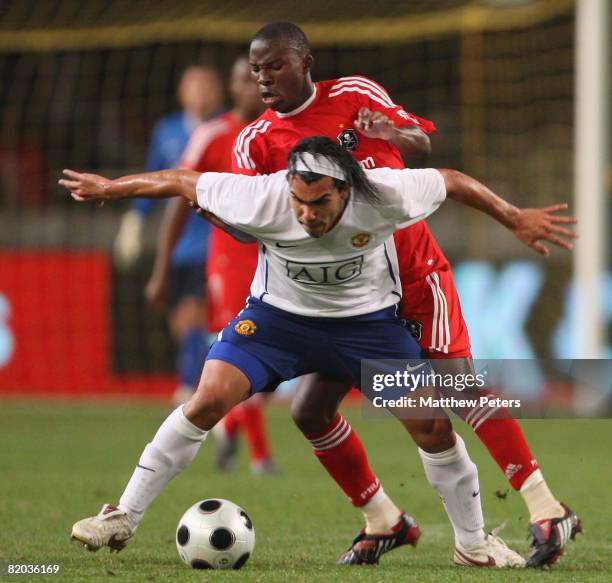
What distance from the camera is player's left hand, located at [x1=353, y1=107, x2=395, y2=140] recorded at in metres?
4.56

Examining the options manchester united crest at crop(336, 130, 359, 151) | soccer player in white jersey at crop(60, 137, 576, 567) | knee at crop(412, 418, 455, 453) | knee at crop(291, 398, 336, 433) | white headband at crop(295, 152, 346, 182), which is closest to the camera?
white headband at crop(295, 152, 346, 182)

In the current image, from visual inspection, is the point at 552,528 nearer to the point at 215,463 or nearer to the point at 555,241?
the point at 555,241

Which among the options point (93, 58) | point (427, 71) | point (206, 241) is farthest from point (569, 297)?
point (93, 58)

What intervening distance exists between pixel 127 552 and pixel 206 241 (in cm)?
455

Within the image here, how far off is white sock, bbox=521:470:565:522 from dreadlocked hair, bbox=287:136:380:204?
3.79 ft

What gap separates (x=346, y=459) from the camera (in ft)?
16.1

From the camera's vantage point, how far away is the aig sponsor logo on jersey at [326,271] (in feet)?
14.4

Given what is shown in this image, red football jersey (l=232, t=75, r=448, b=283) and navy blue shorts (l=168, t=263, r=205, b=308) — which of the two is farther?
navy blue shorts (l=168, t=263, r=205, b=308)

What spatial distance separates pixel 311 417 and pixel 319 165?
110cm

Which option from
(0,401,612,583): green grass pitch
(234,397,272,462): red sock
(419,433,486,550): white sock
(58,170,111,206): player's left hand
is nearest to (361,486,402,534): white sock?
(0,401,612,583): green grass pitch

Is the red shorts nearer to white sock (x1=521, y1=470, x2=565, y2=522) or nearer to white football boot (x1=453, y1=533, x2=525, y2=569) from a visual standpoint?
white sock (x1=521, y1=470, x2=565, y2=522)

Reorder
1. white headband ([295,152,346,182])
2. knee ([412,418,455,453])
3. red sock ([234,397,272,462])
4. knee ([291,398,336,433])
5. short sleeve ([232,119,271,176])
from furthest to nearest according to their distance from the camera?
red sock ([234,397,272,462]), knee ([291,398,336,433]), short sleeve ([232,119,271,176]), knee ([412,418,455,453]), white headband ([295,152,346,182])

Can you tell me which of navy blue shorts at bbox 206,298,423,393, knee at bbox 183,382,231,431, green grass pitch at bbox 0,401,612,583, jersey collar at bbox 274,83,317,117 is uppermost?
jersey collar at bbox 274,83,317,117

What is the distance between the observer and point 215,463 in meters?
8.38
